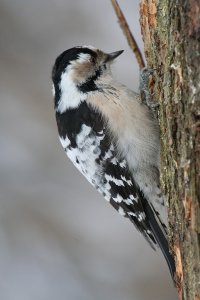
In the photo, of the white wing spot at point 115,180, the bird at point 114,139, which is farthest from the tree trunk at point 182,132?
the white wing spot at point 115,180

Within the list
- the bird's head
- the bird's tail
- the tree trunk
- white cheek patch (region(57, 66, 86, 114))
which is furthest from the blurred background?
the tree trunk

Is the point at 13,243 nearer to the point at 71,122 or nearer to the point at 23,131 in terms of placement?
the point at 23,131

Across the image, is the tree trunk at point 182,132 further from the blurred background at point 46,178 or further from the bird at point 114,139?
the blurred background at point 46,178

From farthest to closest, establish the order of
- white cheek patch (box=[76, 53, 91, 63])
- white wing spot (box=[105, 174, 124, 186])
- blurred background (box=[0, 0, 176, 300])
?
1. blurred background (box=[0, 0, 176, 300])
2. white cheek patch (box=[76, 53, 91, 63])
3. white wing spot (box=[105, 174, 124, 186])

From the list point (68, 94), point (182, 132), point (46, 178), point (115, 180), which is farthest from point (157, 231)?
point (46, 178)

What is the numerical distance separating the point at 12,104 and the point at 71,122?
2459 mm

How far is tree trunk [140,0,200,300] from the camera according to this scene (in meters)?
2.32

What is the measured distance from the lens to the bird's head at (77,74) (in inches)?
144

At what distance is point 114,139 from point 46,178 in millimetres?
2449

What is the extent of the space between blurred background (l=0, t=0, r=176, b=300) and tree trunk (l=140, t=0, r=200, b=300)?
10.1 ft

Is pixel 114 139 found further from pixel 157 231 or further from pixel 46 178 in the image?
pixel 46 178

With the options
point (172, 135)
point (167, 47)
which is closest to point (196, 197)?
point (172, 135)

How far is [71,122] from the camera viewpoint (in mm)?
3639

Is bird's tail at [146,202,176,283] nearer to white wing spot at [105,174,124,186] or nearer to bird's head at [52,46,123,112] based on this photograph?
white wing spot at [105,174,124,186]
